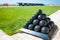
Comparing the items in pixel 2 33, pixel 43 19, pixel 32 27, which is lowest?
pixel 2 33

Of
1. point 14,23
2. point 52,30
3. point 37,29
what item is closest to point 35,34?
point 37,29

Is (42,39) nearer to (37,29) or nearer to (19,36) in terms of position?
(37,29)

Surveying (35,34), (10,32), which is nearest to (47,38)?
(35,34)

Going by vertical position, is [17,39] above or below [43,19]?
below

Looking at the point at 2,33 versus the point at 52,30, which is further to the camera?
the point at 52,30

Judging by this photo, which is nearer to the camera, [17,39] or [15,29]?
[17,39]

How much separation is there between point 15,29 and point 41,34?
2.36m

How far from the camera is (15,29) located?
9922mm

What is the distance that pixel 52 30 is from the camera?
960 cm

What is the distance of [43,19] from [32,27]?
3.08ft

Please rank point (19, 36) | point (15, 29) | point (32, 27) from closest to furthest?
point (19, 36)
point (32, 27)
point (15, 29)

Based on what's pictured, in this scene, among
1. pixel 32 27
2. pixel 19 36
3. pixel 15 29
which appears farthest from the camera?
pixel 15 29

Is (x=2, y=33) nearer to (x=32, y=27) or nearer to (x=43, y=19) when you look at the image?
(x=32, y=27)

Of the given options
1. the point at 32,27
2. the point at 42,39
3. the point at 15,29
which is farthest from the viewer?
the point at 15,29
